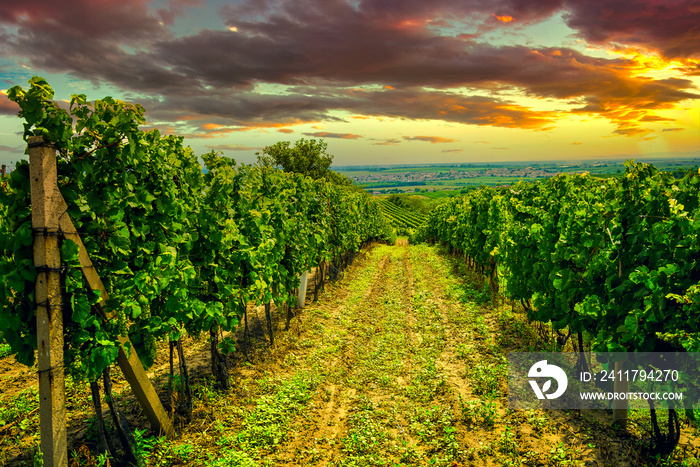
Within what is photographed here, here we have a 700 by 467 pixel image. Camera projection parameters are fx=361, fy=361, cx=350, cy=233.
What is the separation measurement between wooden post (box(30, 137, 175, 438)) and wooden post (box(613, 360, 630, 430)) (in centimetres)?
640

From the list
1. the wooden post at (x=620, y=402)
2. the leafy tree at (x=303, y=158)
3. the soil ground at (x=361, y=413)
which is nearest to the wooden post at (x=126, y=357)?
the soil ground at (x=361, y=413)

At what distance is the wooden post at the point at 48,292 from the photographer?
3.42 m

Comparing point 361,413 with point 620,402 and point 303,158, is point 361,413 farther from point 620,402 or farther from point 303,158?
point 303,158

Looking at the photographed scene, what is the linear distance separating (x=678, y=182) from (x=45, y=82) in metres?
7.14

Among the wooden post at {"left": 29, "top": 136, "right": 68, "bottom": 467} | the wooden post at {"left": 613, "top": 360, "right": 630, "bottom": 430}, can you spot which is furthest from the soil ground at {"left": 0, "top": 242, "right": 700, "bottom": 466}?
the wooden post at {"left": 29, "top": 136, "right": 68, "bottom": 467}

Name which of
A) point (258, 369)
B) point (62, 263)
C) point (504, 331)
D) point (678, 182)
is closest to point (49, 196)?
point (62, 263)

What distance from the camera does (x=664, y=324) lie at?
4.27 m

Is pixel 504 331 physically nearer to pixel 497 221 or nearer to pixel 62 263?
pixel 497 221

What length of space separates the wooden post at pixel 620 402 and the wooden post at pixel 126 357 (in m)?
6.40

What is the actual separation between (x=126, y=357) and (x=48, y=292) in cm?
120

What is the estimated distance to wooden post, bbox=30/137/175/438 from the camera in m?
3.57

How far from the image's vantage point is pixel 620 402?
5234 mm

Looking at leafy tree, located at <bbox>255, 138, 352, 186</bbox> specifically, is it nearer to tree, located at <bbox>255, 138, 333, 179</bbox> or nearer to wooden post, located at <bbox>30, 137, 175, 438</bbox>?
tree, located at <bbox>255, 138, 333, 179</bbox>

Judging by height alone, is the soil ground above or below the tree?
below
